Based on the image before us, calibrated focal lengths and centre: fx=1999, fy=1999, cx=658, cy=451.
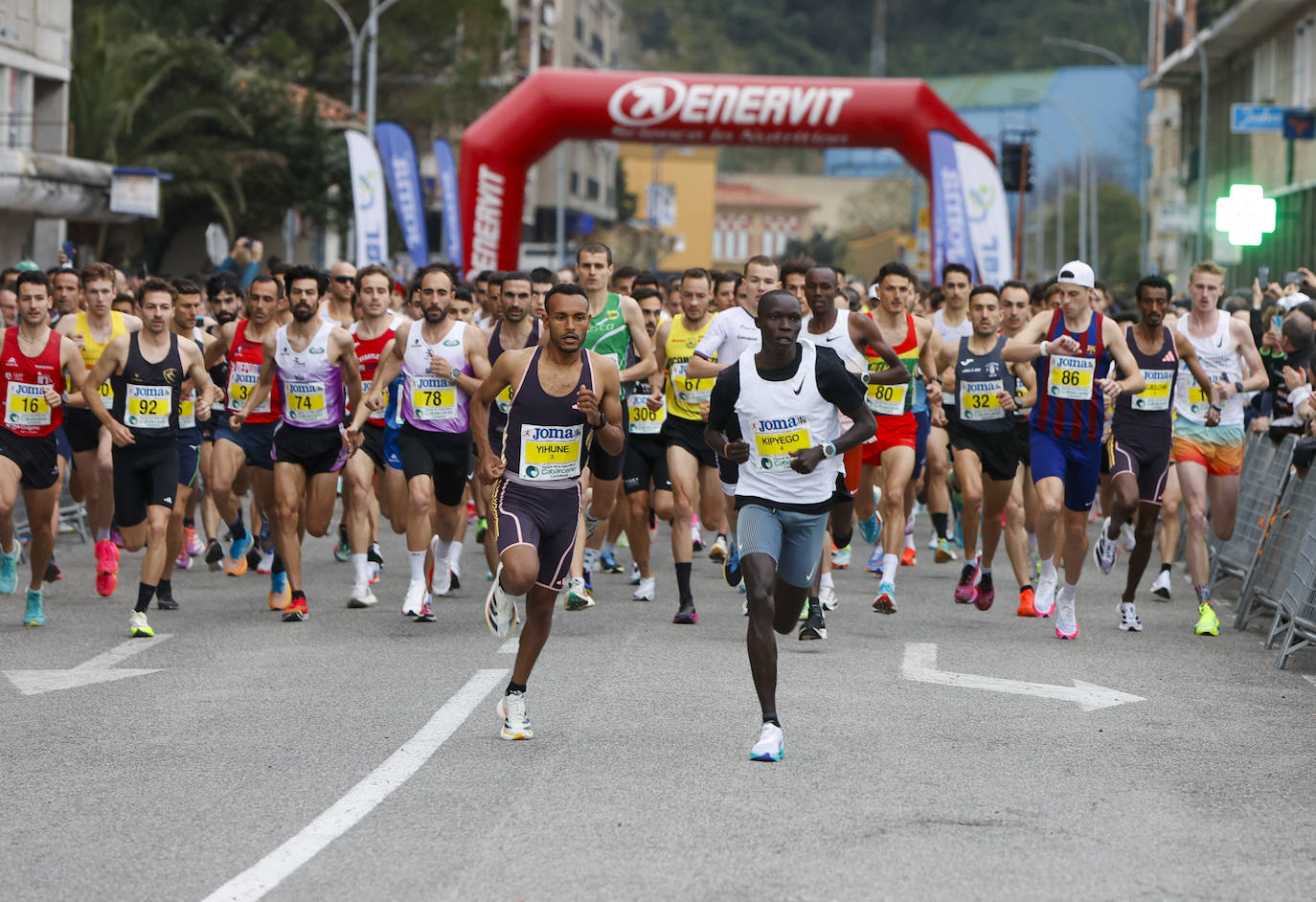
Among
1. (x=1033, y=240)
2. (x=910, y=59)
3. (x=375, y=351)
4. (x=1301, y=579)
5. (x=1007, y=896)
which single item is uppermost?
(x=910, y=59)

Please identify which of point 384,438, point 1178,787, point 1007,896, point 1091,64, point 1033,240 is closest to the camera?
point 1007,896

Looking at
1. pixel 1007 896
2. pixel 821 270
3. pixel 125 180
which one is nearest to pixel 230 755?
pixel 1007 896

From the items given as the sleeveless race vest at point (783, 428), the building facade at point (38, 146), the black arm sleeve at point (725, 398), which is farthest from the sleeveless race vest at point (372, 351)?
the building facade at point (38, 146)

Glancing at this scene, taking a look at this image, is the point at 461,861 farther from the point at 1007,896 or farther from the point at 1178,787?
the point at 1178,787

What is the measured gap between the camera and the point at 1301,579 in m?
10.9

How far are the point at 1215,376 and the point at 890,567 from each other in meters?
2.50

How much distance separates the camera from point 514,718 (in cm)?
787

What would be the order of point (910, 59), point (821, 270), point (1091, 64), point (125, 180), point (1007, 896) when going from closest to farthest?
point (1007, 896) < point (821, 270) < point (125, 180) < point (910, 59) < point (1091, 64)

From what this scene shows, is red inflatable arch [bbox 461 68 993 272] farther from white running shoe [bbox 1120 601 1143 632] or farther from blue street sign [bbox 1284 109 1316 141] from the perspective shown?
white running shoe [bbox 1120 601 1143 632]

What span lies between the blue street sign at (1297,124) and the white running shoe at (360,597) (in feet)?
74.0

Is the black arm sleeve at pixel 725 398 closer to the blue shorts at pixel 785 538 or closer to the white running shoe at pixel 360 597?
the blue shorts at pixel 785 538

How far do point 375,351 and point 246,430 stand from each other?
0.98m

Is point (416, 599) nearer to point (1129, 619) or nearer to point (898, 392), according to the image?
point (898, 392)

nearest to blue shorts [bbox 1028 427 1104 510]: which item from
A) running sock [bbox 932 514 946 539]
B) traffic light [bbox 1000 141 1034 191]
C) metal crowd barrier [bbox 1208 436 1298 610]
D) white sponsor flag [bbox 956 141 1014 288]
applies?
metal crowd barrier [bbox 1208 436 1298 610]
